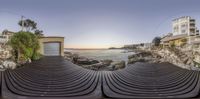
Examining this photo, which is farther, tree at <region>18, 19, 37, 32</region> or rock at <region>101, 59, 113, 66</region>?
rock at <region>101, 59, 113, 66</region>

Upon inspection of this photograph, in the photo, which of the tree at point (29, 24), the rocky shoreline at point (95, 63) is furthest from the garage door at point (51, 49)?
the tree at point (29, 24)

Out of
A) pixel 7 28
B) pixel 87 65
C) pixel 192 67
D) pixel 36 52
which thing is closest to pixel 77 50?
pixel 87 65

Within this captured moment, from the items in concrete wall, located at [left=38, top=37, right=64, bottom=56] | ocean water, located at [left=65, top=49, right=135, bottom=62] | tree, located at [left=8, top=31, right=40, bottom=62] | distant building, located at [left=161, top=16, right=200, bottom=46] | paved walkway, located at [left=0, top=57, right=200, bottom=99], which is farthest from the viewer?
ocean water, located at [left=65, top=49, right=135, bottom=62]

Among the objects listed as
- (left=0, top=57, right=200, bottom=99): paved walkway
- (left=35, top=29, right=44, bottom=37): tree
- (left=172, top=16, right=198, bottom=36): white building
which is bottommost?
(left=0, top=57, right=200, bottom=99): paved walkway

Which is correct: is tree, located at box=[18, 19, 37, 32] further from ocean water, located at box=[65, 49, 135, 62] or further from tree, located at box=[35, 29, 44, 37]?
ocean water, located at box=[65, 49, 135, 62]

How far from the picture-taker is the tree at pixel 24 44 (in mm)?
4324

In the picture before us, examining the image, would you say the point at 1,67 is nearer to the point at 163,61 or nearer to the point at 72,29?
the point at 72,29

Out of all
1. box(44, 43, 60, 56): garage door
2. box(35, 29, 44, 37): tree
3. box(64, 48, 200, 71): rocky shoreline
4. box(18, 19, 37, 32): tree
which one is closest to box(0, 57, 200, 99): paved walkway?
box(44, 43, 60, 56): garage door

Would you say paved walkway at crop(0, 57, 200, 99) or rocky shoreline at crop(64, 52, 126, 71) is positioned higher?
rocky shoreline at crop(64, 52, 126, 71)

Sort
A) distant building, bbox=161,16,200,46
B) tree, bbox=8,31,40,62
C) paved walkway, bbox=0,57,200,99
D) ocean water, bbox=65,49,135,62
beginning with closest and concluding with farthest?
paved walkway, bbox=0,57,200,99 < tree, bbox=8,31,40,62 < distant building, bbox=161,16,200,46 < ocean water, bbox=65,49,135,62

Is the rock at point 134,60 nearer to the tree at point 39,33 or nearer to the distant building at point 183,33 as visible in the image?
the distant building at point 183,33

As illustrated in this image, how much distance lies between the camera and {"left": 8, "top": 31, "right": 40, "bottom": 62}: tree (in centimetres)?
432

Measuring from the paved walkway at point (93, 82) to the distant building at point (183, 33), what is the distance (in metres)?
0.40

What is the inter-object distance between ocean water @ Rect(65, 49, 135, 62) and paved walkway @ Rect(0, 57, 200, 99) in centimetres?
23
